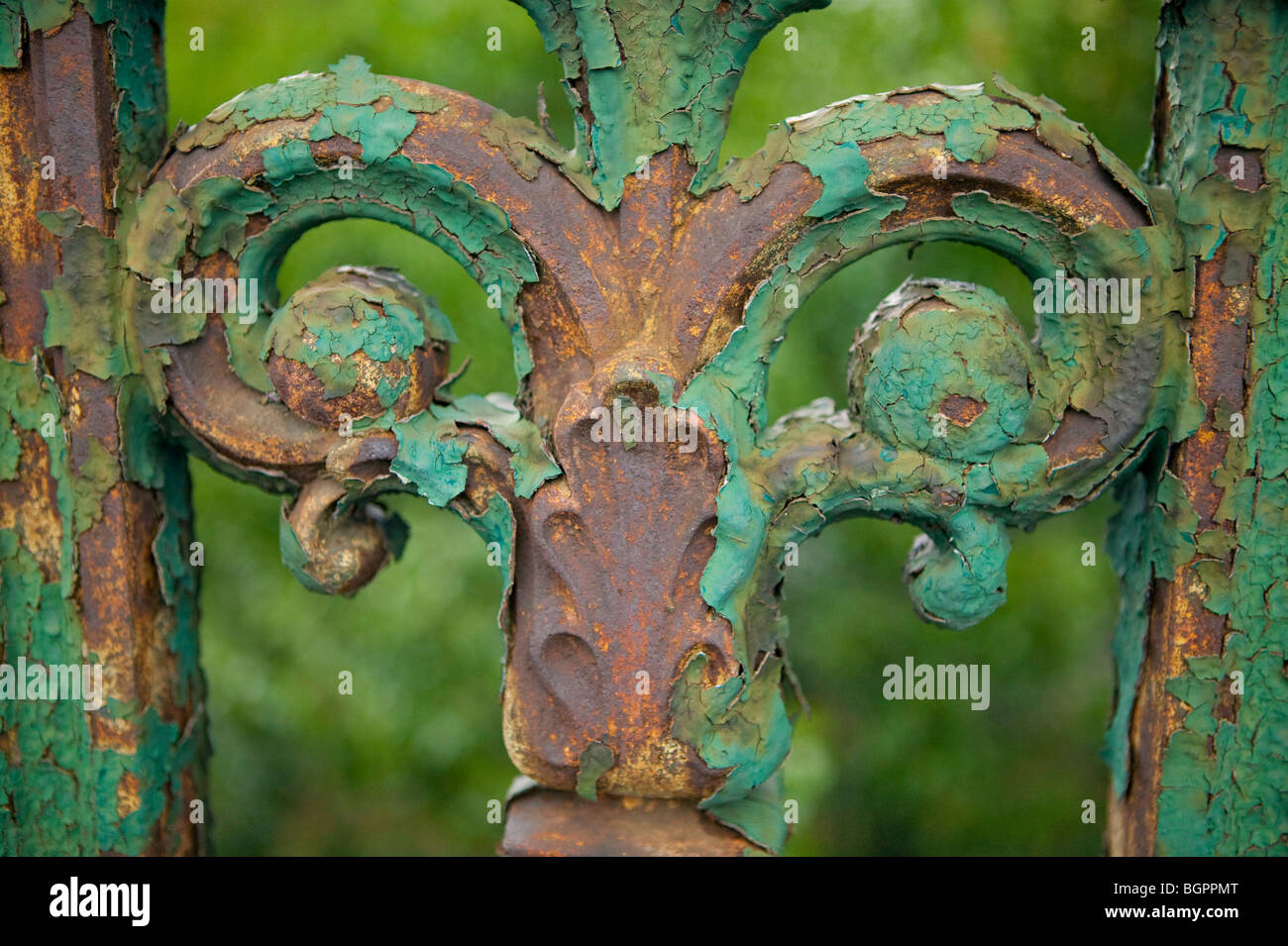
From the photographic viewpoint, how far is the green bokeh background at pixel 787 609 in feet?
7.77

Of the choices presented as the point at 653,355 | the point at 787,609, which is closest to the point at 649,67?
the point at 653,355

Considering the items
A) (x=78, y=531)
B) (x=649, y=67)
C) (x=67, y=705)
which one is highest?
(x=649, y=67)

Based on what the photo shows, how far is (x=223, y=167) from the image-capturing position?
3.15 feet

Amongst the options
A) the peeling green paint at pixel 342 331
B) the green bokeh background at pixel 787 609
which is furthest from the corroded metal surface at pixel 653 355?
the green bokeh background at pixel 787 609

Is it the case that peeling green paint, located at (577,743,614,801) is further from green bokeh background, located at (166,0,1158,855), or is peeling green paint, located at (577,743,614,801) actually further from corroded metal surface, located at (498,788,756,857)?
green bokeh background, located at (166,0,1158,855)

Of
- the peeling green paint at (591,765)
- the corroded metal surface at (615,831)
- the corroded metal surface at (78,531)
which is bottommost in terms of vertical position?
the corroded metal surface at (615,831)

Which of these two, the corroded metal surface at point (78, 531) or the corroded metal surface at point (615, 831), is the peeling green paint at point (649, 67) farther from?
the corroded metal surface at point (615, 831)

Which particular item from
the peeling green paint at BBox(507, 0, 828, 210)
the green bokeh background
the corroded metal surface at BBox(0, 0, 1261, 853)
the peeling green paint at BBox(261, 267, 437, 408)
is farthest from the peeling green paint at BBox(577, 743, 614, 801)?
the green bokeh background

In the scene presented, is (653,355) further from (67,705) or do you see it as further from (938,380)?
(67,705)

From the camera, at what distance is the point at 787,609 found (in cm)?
254

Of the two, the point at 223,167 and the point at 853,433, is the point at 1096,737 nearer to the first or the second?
the point at 853,433

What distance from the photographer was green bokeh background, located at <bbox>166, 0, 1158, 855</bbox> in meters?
2.37

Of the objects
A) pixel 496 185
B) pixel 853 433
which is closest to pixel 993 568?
pixel 853 433

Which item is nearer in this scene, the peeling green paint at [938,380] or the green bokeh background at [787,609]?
the peeling green paint at [938,380]
